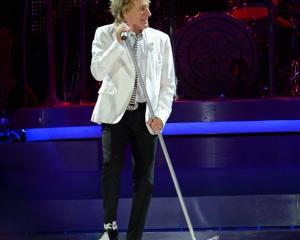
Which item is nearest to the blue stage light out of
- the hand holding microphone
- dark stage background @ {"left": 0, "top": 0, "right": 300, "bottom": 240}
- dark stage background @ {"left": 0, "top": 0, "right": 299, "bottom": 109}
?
dark stage background @ {"left": 0, "top": 0, "right": 300, "bottom": 240}

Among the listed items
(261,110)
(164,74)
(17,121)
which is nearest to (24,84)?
(17,121)

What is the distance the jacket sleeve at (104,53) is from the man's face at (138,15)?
0.11m

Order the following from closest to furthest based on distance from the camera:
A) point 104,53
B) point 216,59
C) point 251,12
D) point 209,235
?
point 104,53 → point 209,235 → point 216,59 → point 251,12

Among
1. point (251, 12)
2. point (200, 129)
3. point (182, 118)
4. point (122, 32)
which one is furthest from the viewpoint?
point (251, 12)

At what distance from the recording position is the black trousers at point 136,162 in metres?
2.84

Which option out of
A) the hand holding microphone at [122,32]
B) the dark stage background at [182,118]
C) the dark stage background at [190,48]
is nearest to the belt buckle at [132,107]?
the hand holding microphone at [122,32]

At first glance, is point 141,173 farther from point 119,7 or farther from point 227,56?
point 227,56

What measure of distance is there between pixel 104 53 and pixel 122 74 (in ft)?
0.41

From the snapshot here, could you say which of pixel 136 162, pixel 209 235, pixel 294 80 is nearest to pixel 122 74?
pixel 136 162

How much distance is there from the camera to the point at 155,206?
12.4 ft

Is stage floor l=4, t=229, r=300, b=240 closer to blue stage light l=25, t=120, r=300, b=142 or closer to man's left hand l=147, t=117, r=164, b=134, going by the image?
man's left hand l=147, t=117, r=164, b=134

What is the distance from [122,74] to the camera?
283 cm

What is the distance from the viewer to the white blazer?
110 inches

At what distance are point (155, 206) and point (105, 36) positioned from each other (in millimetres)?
1308
